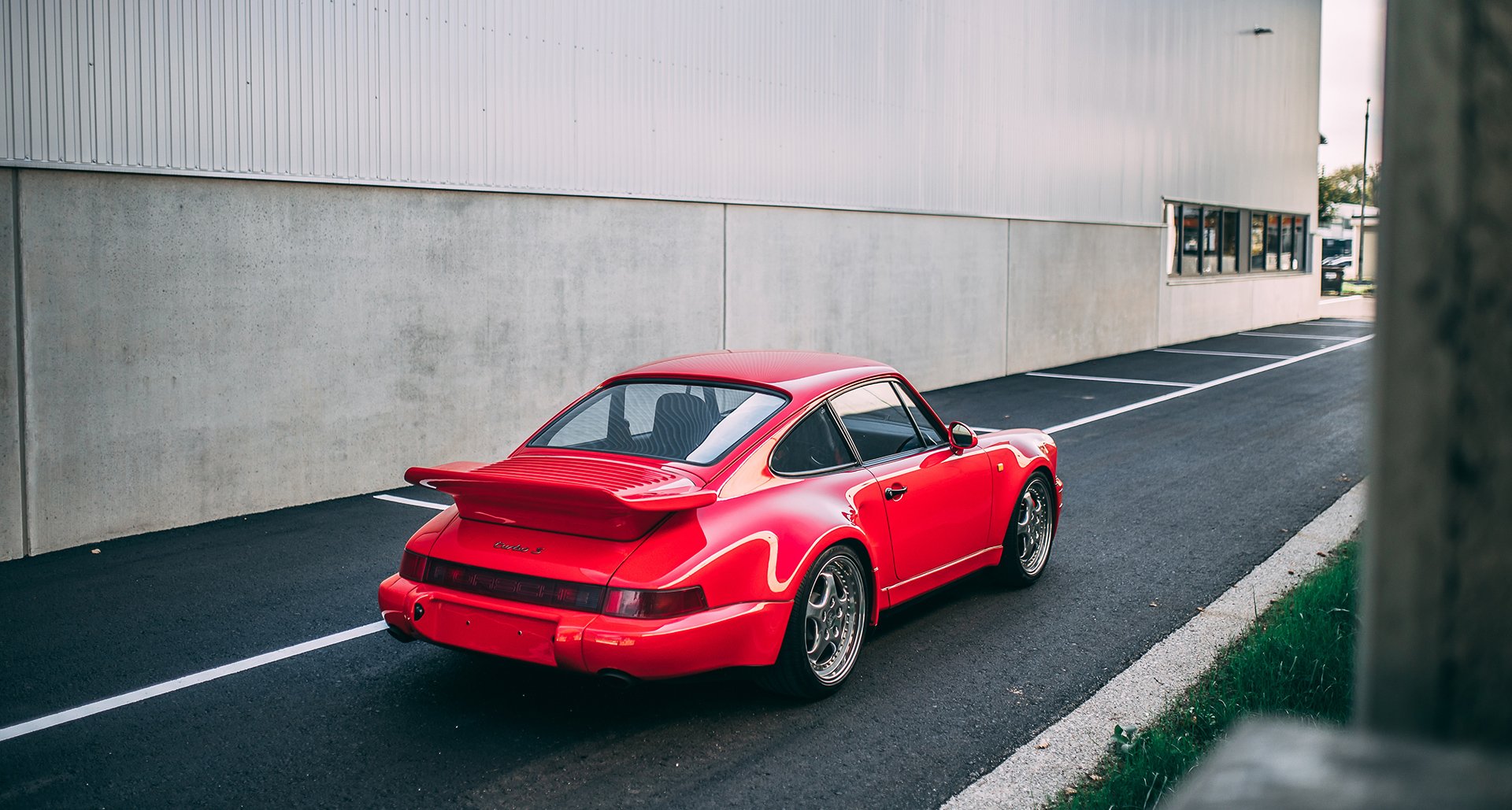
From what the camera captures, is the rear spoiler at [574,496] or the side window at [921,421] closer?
the rear spoiler at [574,496]

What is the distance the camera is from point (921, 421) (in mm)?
6500

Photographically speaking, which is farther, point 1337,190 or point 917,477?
point 1337,190

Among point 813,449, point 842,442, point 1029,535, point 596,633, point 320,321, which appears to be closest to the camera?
point 596,633

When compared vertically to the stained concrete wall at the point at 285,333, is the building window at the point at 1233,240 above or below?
above

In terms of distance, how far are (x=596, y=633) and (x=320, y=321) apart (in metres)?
6.07

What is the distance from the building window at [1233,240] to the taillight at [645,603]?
23912 millimetres

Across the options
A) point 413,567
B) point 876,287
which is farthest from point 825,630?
point 876,287

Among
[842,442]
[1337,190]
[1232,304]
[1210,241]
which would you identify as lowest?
[842,442]

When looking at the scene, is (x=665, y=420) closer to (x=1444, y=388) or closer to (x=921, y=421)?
(x=921, y=421)

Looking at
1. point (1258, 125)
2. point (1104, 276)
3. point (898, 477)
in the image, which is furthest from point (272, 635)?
point (1258, 125)

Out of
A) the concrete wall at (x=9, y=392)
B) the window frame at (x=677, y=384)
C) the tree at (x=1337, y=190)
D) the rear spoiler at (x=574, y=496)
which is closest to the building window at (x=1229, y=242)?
the window frame at (x=677, y=384)

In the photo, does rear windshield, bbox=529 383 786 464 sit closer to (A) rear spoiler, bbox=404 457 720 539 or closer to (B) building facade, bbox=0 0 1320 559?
(A) rear spoiler, bbox=404 457 720 539

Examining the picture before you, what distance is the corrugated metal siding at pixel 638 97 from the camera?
8344mm

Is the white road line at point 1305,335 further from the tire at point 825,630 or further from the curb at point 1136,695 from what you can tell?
the tire at point 825,630
